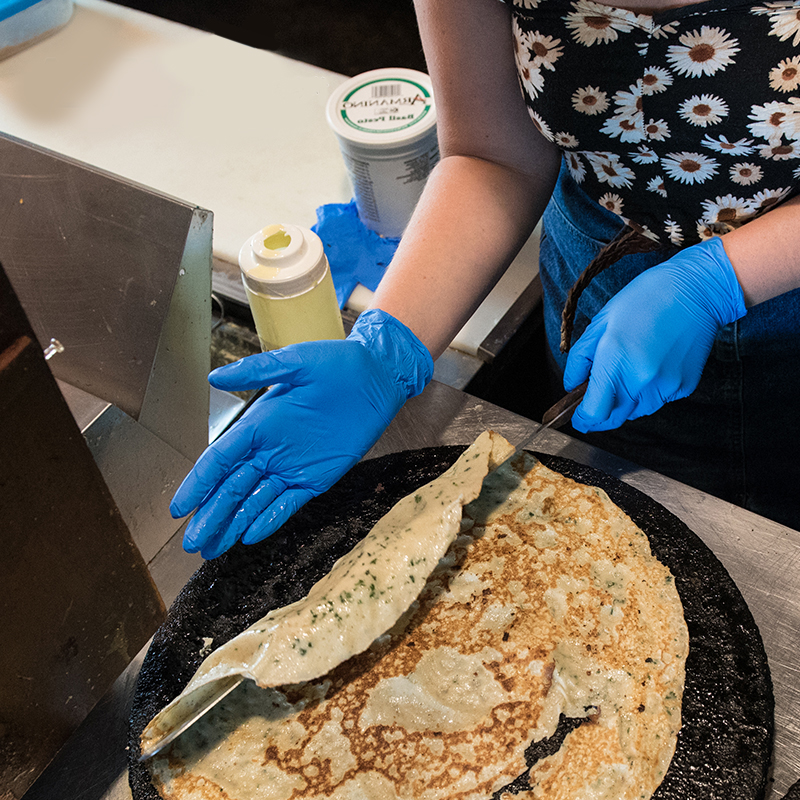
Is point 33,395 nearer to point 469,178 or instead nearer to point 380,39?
point 469,178

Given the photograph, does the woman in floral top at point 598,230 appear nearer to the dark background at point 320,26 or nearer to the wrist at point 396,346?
the wrist at point 396,346

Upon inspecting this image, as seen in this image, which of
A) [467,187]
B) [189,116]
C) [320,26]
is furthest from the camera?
[320,26]

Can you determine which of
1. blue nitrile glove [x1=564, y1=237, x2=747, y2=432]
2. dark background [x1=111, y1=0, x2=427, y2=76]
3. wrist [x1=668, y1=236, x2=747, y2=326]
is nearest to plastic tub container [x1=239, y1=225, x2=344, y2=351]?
blue nitrile glove [x1=564, y1=237, x2=747, y2=432]

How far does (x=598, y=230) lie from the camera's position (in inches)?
60.7

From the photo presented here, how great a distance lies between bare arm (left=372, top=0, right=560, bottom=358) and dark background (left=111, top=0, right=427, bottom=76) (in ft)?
9.71

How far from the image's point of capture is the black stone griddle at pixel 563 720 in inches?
40.5

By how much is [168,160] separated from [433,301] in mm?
1392

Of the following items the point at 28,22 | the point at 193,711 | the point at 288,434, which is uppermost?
the point at 28,22

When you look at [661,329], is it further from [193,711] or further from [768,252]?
[193,711]

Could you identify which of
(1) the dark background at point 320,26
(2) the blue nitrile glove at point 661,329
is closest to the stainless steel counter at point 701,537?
(2) the blue nitrile glove at point 661,329

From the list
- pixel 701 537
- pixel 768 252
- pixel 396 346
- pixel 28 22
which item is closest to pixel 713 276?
pixel 768 252

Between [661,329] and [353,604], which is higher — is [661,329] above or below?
above

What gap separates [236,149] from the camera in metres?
2.40

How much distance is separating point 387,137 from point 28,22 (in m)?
1.93
